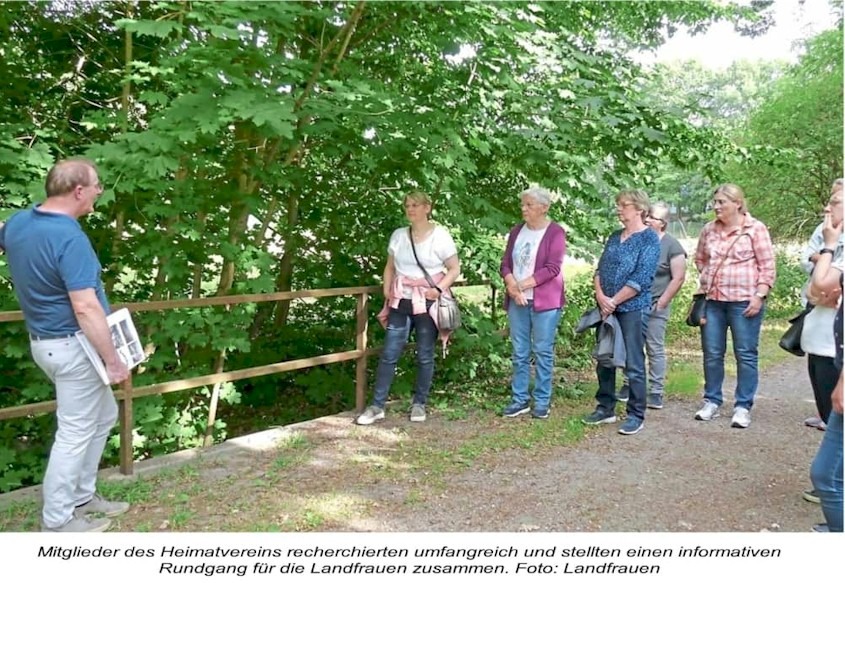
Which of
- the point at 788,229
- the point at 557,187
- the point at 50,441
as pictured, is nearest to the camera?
the point at 50,441

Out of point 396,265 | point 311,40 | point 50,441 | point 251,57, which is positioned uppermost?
point 311,40

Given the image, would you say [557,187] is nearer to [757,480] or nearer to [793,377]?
[757,480]

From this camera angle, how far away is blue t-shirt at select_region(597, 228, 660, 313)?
186 inches

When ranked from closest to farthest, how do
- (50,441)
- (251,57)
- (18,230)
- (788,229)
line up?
(18,230) < (251,57) < (50,441) < (788,229)

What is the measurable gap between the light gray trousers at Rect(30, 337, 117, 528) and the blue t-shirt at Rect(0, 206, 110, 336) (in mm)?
95

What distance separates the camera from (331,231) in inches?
239

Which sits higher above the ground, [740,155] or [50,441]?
[740,155]

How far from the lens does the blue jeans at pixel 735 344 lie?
4.89 meters

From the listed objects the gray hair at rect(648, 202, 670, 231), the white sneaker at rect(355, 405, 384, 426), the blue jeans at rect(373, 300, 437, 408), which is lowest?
the white sneaker at rect(355, 405, 384, 426)

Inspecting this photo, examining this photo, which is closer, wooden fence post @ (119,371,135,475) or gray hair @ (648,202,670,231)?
wooden fence post @ (119,371,135,475)

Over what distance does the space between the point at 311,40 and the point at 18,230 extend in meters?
2.82

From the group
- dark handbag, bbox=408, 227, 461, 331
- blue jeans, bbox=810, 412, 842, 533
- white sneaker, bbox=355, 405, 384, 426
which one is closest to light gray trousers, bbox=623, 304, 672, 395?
dark handbag, bbox=408, 227, 461, 331

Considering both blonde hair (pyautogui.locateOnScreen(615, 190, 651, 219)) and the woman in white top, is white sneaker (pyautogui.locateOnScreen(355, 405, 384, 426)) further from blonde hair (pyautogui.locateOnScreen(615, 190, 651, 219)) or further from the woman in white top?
blonde hair (pyautogui.locateOnScreen(615, 190, 651, 219))

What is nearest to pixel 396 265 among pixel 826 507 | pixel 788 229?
pixel 826 507
